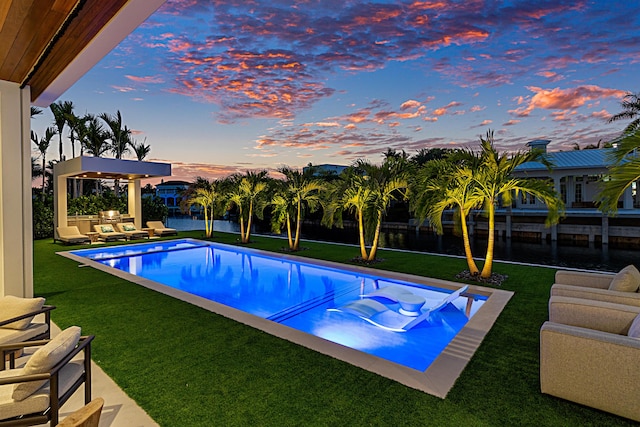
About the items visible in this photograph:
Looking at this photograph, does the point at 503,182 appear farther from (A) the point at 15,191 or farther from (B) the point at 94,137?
(B) the point at 94,137

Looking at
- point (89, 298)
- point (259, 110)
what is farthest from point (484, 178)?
point (259, 110)

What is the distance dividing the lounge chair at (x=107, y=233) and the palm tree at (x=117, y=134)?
44.6 feet

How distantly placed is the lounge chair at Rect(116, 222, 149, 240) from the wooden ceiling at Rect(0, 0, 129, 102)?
13055mm

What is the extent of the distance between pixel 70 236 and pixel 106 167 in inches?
150

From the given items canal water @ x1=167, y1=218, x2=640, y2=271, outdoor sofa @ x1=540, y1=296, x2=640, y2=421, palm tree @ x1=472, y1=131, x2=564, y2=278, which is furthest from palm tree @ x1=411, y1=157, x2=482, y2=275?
canal water @ x1=167, y1=218, x2=640, y2=271

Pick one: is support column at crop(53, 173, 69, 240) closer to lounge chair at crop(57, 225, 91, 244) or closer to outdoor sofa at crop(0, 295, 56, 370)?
lounge chair at crop(57, 225, 91, 244)

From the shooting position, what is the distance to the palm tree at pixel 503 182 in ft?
24.0

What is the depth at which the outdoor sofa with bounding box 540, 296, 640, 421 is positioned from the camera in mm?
2602

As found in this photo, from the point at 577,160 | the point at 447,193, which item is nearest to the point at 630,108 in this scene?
the point at 577,160

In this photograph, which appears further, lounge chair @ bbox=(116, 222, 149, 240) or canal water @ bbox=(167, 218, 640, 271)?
lounge chair @ bbox=(116, 222, 149, 240)

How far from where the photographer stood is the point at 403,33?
53.0 feet

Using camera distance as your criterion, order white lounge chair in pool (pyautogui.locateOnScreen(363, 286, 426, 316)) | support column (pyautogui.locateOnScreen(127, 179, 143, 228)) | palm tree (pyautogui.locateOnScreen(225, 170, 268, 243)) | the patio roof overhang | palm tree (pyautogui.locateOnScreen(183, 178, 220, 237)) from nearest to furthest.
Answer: white lounge chair in pool (pyautogui.locateOnScreen(363, 286, 426, 316)), the patio roof overhang, palm tree (pyautogui.locateOnScreen(225, 170, 268, 243)), palm tree (pyautogui.locateOnScreen(183, 178, 220, 237)), support column (pyautogui.locateOnScreen(127, 179, 143, 228))

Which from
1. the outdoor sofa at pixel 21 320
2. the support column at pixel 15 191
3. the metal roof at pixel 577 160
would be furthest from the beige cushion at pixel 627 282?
the metal roof at pixel 577 160

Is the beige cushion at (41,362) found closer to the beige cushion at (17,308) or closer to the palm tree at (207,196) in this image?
the beige cushion at (17,308)
